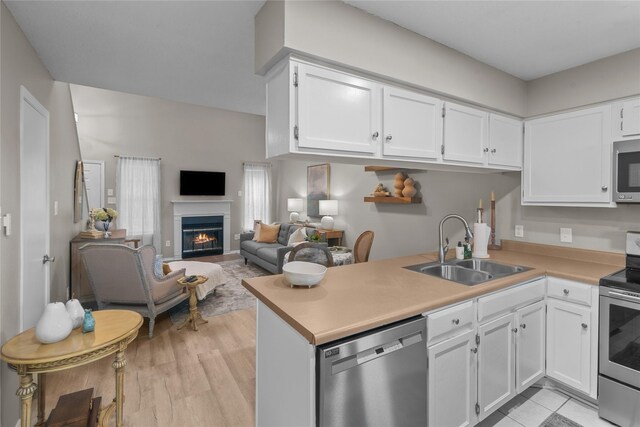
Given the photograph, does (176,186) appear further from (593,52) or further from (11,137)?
(593,52)

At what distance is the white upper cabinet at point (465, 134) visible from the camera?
219 cm

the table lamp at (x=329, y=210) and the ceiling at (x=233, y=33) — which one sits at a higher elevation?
the ceiling at (x=233, y=33)

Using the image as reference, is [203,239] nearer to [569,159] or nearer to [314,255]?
[314,255]

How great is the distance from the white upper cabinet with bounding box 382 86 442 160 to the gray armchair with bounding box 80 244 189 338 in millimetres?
2598

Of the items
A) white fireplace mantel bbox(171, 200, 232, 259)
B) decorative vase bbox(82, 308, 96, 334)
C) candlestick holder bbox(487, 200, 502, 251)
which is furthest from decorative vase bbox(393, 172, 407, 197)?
white fireplace mantel bbox(171, 200, 232, 259)

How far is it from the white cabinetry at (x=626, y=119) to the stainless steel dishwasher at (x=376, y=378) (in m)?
2.10

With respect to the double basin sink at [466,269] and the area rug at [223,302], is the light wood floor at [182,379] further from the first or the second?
the double basin sink at [466,269]

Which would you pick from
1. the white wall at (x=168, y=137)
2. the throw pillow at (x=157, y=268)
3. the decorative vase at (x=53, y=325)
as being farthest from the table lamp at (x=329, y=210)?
the decorative vase at (x=53, y=325)

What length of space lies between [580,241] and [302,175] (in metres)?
5.89

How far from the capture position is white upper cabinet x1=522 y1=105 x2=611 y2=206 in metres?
2.28

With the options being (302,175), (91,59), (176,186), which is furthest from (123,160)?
(91,59)

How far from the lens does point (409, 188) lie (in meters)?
4.13

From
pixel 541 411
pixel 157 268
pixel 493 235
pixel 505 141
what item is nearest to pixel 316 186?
pixel 157 268

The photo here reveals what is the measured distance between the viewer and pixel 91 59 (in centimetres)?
244
